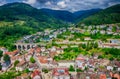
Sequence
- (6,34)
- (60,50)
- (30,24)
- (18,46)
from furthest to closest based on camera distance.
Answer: (30,24) → (6,34) → (18,46) → (60,50)

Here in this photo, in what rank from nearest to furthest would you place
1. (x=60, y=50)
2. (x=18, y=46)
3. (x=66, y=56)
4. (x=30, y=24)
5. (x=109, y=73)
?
(x=109, y=73)
(x=66, y=56)
(x=60, y=50)
(x=18, y=46)
(x=30, y=24)

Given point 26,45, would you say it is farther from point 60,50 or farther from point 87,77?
point 87,77

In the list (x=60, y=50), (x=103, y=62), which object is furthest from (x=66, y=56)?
(x=103, y=62)

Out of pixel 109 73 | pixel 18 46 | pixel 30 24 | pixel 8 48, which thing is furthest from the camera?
pixel 30 24

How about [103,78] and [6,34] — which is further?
[6,34]

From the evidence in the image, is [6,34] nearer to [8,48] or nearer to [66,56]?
[8,48]

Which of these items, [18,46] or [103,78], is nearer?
[103,78]

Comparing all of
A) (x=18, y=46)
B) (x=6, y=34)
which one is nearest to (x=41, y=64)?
(x=18, y=46)

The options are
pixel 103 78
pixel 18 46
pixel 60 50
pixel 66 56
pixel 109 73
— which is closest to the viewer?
pixel 103 78
